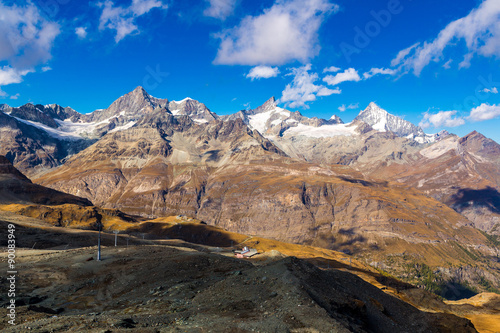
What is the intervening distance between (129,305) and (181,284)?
693cm

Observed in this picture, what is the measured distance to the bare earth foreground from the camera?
23172 mm

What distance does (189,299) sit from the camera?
3192 centimetres

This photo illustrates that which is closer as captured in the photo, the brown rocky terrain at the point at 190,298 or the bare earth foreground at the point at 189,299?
the bare earth foreground at the point at 189,299

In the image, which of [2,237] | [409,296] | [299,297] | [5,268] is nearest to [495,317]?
[409,296]

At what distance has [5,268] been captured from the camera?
140ft

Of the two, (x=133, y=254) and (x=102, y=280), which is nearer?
(x=102, y=280)

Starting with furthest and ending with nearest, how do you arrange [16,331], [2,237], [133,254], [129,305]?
[2,237] < [133,254] < [129,305] < [16,331]

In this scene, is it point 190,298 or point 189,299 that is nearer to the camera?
point 189,299

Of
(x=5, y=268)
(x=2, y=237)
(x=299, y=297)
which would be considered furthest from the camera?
(x=2, y=237)

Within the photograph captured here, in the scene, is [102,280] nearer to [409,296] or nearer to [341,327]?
[341,327]

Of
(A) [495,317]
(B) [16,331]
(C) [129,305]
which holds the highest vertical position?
(B) [16,331]

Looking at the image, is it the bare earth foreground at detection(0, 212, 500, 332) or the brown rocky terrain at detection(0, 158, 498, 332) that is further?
the brown rocky terrain at detection(0, 158, 498, 332)

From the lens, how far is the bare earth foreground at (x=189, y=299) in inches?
912

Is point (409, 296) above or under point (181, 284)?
under
